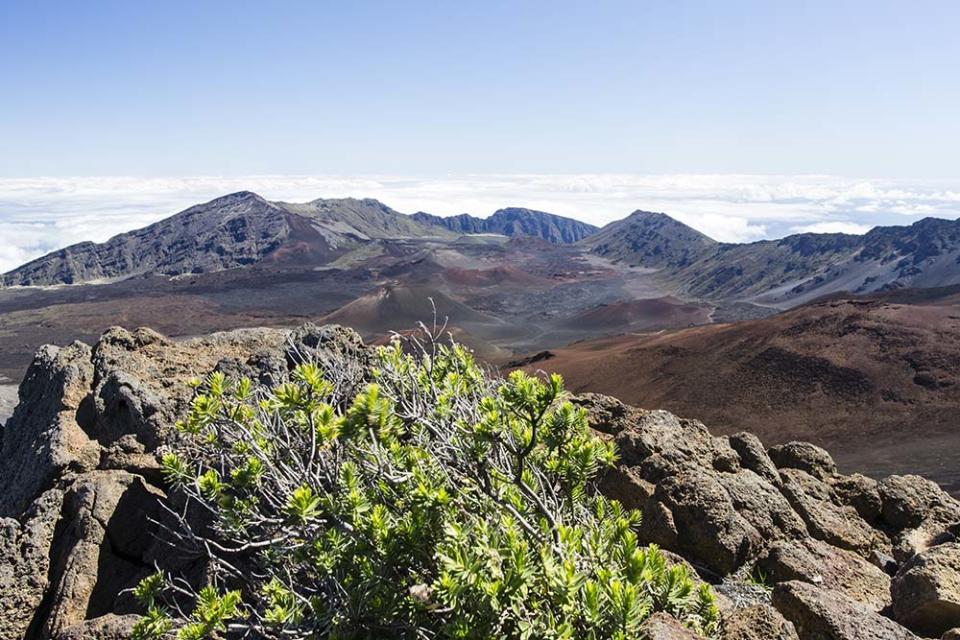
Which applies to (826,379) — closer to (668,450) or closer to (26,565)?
(668,450)

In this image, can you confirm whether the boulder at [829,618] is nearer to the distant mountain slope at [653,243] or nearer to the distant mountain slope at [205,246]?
the distant mountain slope at [653,243]

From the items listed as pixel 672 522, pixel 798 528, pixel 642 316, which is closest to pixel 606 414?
pixel 798 528

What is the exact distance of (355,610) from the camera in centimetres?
298

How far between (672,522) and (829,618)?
7.01 ft

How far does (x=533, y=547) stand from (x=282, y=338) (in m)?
8.94

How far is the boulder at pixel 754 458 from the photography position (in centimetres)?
686

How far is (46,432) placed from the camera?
7395 mm

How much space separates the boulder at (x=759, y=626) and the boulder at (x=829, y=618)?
6.3 inches

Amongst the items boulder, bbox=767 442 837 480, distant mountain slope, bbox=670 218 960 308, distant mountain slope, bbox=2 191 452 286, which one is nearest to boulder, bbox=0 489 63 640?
boulder, bbox=767 442 837 480

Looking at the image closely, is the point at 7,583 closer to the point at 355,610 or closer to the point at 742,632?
the point at 355,610

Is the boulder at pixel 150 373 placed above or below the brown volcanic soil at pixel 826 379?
above

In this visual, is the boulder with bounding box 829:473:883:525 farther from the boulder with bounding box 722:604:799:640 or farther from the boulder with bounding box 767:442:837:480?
the boulder with bounding box 722:604:799:640

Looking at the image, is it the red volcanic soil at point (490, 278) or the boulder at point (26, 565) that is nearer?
the boulder at point (26, 565)

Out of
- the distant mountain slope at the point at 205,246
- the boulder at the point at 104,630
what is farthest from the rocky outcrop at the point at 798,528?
the distant mountain slope at the point at 205,246
